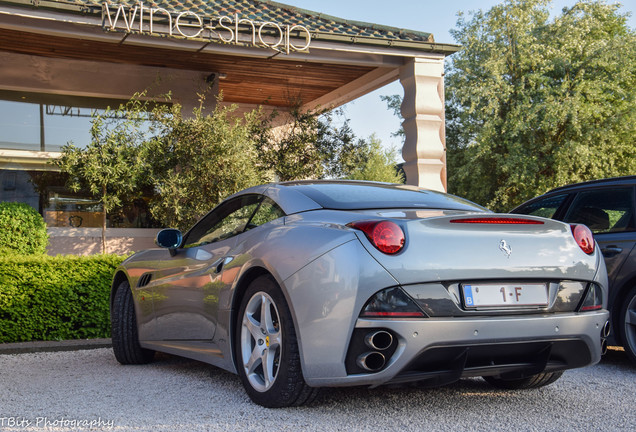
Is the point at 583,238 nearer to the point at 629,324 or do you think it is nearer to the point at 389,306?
the point at 389,306

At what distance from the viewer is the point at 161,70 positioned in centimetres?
1396

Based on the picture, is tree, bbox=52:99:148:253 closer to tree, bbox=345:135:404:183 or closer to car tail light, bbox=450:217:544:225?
car tail light, bbox=450:217:544:225

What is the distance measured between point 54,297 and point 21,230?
8.97 ft

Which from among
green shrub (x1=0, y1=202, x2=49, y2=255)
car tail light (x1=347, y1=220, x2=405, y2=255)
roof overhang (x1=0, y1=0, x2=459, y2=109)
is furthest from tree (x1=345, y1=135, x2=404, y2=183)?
car tail light (x1=347, y1=220, x2=405, y2=255)

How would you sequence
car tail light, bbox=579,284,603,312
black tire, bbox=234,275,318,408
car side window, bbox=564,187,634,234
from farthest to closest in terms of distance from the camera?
1. car side window, bbox=564,187,634,234
2. car tail light, bbox=579,284,603,312
3. black tire, bbox=234,275,318,408

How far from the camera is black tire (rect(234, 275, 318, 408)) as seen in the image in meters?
3.77

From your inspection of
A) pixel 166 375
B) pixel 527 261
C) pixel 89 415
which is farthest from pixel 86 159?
pixel 527 261

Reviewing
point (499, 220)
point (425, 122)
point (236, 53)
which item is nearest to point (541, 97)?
point (425, 122)

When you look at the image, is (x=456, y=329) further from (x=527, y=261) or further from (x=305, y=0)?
(x=305, y=0)

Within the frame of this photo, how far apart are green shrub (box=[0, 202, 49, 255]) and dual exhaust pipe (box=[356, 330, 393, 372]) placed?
24.8ft

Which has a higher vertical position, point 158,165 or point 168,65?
point 168,65

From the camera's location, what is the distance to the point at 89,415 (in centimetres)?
393

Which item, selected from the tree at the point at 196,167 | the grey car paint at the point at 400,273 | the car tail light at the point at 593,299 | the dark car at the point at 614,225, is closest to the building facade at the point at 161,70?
the tree at the point at 196,167

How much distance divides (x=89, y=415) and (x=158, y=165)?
26.9ft
